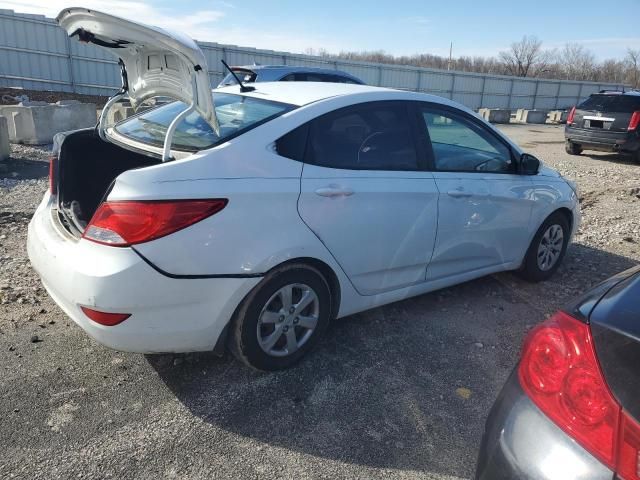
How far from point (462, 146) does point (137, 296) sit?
2737 mm

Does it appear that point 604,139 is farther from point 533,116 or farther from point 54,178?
point 533,116

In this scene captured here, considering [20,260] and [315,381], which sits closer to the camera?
[315,381]

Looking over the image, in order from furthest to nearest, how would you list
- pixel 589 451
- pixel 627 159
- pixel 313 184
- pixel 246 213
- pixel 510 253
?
pixel 627 159, pixel 510 253, pixel 313 184, pixel 246 213, pixel 589 451

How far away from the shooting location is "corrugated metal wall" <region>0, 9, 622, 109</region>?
19172 millimetres

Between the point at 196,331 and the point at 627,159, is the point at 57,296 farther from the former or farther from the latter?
the point at 627,159

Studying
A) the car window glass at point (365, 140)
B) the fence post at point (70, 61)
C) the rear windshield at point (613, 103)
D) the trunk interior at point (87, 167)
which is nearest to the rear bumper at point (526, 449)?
the car window glass at point (365, 140)

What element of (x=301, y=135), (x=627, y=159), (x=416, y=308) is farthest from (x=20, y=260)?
(x=627, y=159)

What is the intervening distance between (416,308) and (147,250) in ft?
7.50

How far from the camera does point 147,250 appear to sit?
7.82 ft

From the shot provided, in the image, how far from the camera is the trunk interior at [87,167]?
3.32m

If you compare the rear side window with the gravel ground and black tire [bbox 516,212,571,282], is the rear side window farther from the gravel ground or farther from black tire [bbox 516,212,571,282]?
black tire [bbox 516,212,571,282]

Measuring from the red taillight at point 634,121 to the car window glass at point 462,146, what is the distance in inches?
388

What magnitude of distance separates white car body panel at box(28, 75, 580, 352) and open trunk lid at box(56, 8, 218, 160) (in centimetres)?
32

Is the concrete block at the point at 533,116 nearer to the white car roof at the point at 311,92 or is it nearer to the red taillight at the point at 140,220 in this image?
the white car roof at the point at 311,92
